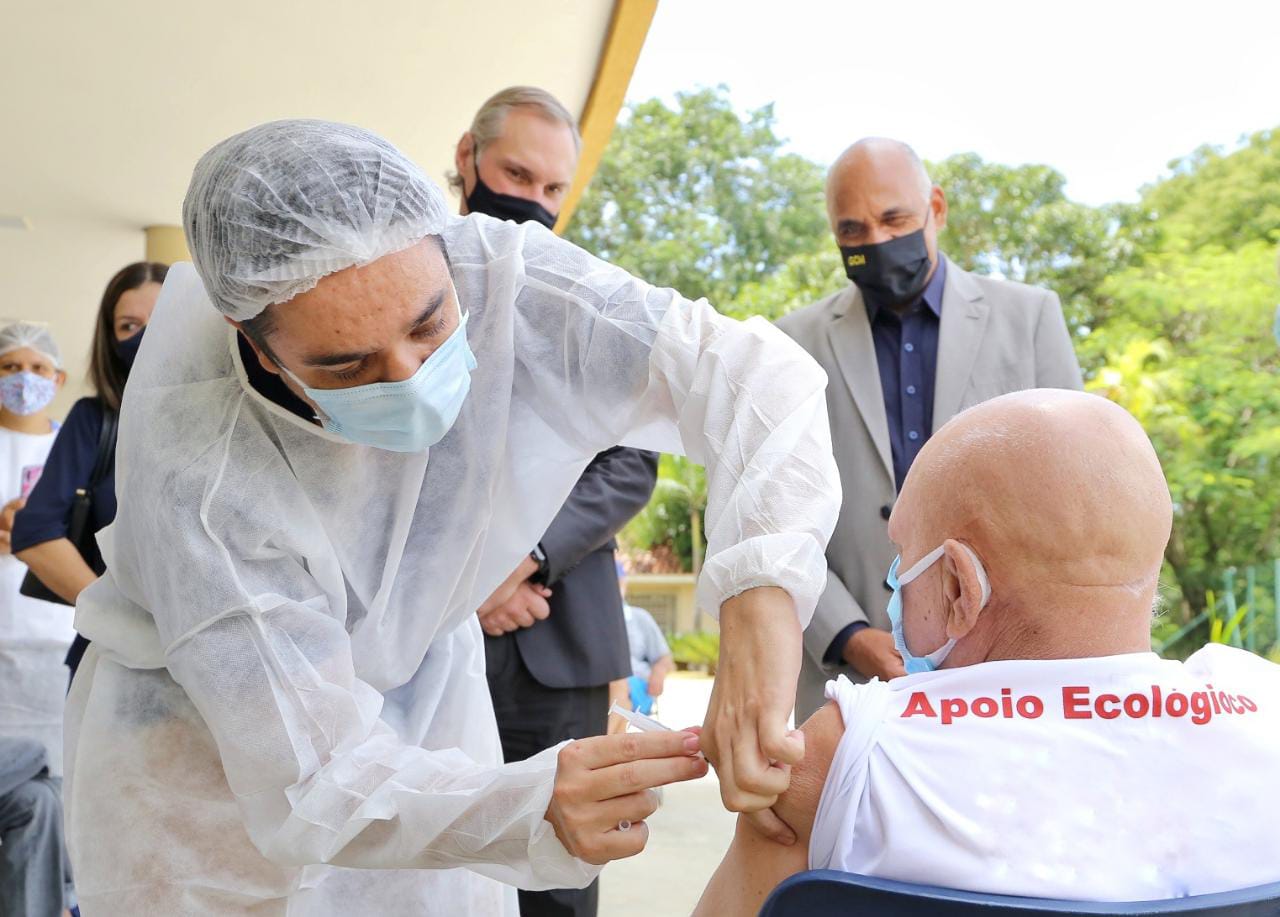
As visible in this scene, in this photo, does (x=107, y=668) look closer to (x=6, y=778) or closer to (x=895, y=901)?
(x=895, y=901)

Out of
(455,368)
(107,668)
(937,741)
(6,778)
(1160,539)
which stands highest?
(455,368)

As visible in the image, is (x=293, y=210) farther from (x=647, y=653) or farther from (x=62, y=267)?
(x=62, y=267)

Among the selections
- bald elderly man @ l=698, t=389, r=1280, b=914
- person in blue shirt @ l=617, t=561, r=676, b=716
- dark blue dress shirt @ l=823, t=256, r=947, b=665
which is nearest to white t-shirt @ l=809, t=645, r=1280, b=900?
bald elderly man @ l=698, t=389, r=1280, b=914

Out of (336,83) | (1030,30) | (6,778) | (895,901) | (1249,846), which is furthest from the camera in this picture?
(1030,30)

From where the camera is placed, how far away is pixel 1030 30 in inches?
1168

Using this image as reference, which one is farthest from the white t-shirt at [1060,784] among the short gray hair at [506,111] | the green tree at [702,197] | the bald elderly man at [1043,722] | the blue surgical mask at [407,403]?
the green tree at [702,197]

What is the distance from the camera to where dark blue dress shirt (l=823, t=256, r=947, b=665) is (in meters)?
2.72

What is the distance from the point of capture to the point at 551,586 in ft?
8.06

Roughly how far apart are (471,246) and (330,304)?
0.34 meters

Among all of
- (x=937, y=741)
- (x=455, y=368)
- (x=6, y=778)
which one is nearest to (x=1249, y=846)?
(x=937, y=741)

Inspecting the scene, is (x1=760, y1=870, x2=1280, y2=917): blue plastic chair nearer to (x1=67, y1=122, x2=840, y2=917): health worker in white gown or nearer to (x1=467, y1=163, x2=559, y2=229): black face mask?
(x1=67, y1=122, x2=840, y2=917): health worker in white gown

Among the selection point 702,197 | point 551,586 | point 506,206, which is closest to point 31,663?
point 551,586

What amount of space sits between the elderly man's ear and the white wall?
5.93m

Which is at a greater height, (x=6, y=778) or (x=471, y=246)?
(x=471, y=246)
